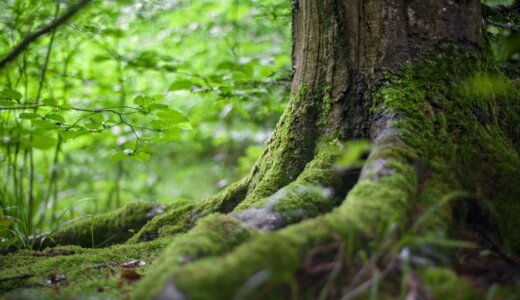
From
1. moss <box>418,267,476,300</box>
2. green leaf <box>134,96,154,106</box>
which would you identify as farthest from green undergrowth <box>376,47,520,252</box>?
green leaf <box>134,96,154,106</box>

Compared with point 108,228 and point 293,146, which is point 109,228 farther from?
point 293,146

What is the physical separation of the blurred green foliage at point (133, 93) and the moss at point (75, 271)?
44 cm

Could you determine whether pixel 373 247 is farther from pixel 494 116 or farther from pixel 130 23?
pixel 130 23

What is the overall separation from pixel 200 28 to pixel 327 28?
3.46 metres

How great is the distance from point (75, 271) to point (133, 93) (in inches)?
152

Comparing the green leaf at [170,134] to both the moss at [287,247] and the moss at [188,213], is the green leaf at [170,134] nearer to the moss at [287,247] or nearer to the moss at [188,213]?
the moss at [188,213]

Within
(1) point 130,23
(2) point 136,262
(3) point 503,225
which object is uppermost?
(1) point 130,23

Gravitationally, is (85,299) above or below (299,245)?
below

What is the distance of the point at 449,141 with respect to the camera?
6.70 feet

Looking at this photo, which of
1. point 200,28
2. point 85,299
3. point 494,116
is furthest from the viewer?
point 200,28

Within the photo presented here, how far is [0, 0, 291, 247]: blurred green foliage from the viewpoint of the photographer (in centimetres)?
322

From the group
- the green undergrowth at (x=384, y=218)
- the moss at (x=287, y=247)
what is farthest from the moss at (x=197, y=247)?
the moss at (x=287, y=247)

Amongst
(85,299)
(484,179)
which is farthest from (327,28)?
(85,299)

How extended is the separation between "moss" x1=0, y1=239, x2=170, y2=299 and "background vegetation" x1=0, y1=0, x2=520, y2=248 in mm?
494
